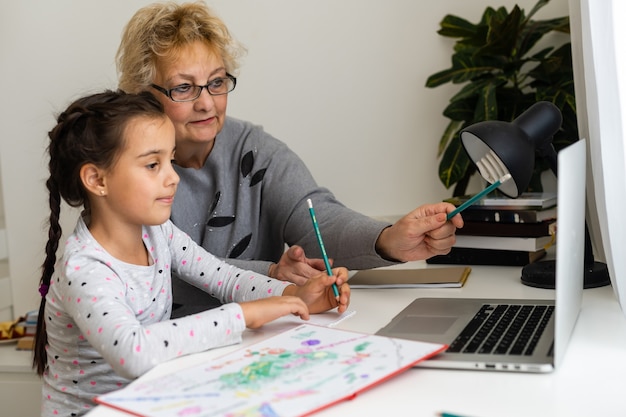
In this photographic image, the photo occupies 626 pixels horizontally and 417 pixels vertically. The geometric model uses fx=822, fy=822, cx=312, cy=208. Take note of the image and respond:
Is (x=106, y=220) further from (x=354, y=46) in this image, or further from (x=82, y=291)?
(x=354, y=46)

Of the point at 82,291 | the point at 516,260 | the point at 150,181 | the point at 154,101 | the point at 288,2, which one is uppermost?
the point at 288,2

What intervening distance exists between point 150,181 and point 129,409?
513mm

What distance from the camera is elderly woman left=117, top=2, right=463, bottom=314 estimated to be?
161 cm

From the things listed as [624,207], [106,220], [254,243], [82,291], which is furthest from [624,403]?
[254,243]

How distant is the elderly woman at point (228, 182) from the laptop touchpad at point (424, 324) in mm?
246

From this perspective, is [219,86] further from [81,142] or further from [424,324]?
[424,324]

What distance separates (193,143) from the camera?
1.79 meters

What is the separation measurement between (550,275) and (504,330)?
15.5 inches

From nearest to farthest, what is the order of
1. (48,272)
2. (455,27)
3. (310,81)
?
(48,272), (455,27), (310,81)

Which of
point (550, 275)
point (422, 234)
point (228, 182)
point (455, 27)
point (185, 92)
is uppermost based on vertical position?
point (455, 27)

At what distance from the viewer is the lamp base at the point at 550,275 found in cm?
153

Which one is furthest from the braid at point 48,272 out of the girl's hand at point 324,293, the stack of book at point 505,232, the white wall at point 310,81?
the white wall at point 310,81

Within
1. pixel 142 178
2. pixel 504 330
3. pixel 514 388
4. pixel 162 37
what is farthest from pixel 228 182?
pixel 514 388

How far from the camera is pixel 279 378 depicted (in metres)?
0.99
